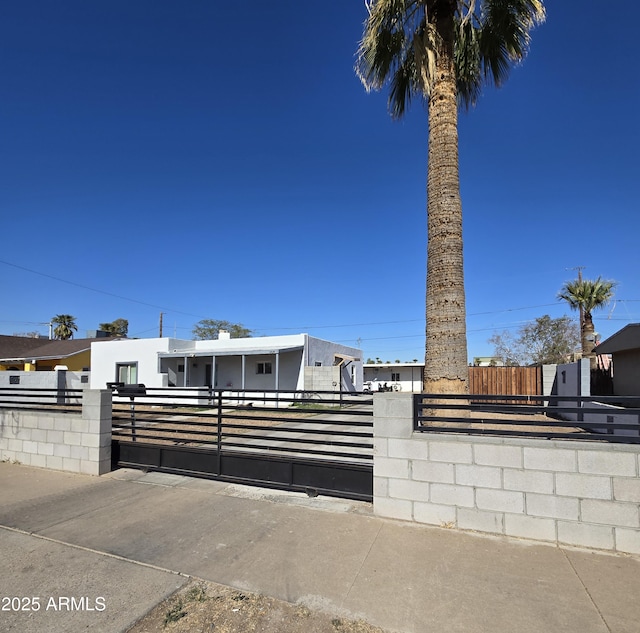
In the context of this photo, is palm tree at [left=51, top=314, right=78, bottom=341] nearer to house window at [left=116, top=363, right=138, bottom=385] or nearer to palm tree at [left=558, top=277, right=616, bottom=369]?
house window at [left=116, top=363, right=138, bottom=385]

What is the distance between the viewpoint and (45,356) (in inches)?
1069

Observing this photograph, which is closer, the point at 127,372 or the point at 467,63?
the point at 467,63

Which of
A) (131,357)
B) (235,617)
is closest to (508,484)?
(235,617)

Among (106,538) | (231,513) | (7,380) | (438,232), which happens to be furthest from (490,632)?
(7,380)

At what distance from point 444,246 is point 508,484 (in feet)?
12.8

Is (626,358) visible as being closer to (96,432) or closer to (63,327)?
(96,432)

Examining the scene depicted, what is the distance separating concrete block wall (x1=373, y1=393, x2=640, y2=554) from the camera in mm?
3701

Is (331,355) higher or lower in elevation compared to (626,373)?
higher

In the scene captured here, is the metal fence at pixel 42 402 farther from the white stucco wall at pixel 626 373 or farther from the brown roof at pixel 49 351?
the brown roof at pixel 49 351

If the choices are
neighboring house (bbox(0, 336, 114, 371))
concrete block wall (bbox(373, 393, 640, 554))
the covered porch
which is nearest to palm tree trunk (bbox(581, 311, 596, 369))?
the covered porch

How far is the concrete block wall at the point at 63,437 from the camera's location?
630 cm

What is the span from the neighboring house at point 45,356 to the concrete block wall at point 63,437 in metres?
21.6

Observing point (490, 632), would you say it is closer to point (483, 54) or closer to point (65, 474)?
point (65, 474)

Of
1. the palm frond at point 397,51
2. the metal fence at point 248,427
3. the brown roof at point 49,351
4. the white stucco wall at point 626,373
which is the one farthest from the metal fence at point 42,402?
the brown roof at point 49,351
